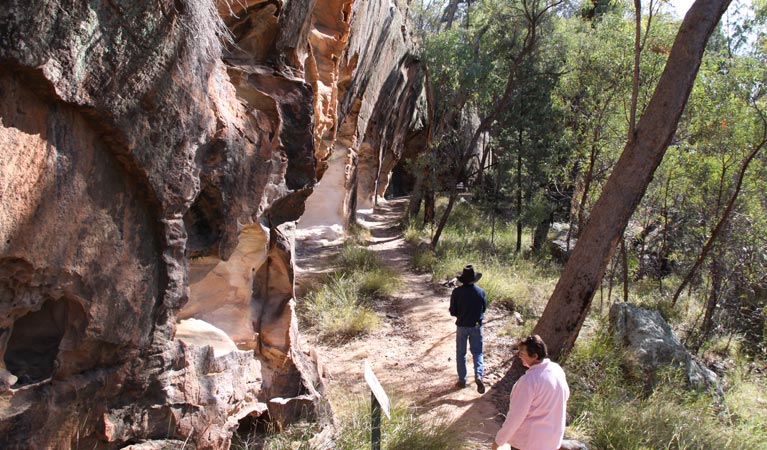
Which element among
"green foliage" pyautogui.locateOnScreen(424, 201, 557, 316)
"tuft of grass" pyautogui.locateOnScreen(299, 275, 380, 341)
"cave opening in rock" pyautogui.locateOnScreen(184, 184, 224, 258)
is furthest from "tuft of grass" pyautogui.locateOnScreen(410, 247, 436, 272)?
"cave opening in rock" pyautogui.locateOnScreen(184, 184, 224, 258)

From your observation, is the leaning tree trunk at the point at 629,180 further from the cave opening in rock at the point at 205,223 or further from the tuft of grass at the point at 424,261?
the tuft of grass at the point at 424,261

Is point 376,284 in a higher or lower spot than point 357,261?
lower

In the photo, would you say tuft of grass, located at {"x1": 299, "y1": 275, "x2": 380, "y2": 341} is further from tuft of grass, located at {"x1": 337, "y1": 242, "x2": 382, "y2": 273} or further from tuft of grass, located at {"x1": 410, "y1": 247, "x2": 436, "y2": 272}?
tuft of grass, located at {"x1": 410, "y1": 247, "x2": 436, "y2": 272}

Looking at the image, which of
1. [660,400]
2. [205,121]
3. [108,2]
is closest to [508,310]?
[660,400]

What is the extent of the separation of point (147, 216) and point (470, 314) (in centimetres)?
382

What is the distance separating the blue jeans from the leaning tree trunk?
0.82 meters

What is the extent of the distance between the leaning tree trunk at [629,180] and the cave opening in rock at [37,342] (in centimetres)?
508

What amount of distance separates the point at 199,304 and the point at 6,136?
241 cm

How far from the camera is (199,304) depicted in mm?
4707

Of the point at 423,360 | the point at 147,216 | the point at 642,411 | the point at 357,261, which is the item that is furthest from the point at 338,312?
the point at 147,216

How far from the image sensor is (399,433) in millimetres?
4594

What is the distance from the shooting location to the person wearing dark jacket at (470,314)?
627cm

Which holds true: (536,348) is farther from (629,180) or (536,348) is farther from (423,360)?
(423,360)

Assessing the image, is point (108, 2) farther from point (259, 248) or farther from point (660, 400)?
point (660, 400)
